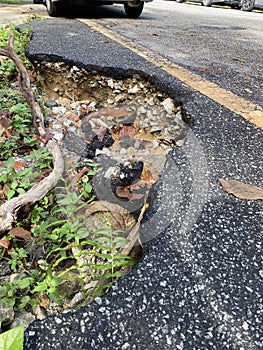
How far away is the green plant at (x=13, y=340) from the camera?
829 millimetres

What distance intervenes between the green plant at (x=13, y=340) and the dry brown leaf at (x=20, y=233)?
39.8 inches

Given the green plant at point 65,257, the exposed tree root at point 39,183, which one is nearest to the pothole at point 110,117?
the exposed tree root at point 39,183

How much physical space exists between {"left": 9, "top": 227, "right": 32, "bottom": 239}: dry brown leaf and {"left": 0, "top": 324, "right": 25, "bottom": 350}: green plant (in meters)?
1.01

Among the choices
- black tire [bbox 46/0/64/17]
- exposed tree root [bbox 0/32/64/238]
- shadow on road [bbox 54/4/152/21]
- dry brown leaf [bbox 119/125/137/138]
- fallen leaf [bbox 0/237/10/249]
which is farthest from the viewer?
shadow on road [bbox 54/4/152/21]

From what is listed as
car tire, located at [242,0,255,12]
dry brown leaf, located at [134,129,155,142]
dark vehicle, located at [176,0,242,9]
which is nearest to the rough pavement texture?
dry brown leaf, located at [134,129,155,142]

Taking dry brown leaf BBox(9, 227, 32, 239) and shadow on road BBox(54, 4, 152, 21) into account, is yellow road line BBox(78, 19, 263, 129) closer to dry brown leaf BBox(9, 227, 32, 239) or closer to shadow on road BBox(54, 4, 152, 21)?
dry brown leaf BBox(9, 227, 32, 239)

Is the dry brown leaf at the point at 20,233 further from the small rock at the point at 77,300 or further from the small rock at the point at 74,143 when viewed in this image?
the small rock at the point at 74,143

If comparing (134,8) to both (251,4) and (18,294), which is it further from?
(251,4)

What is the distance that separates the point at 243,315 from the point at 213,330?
0.10 meters

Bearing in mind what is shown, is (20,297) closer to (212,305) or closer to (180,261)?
(180,261)

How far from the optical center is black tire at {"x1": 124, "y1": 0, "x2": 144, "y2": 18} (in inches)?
260

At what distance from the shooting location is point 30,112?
2.82 m

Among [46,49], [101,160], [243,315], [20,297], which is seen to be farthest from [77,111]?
[243,315]

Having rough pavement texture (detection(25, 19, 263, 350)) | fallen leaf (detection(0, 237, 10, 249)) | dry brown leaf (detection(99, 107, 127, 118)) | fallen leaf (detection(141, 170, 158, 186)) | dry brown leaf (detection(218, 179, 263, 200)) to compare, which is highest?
dry brown leaf (detection(218, 179, 263, 200))
